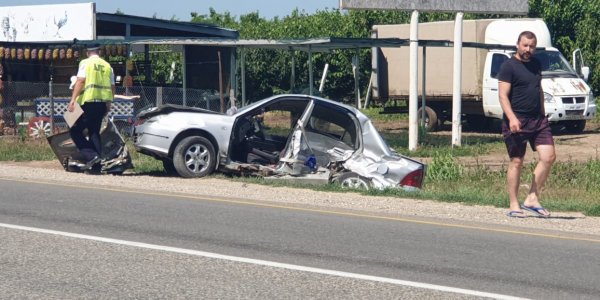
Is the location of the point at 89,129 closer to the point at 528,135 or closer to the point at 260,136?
the point at 260,136

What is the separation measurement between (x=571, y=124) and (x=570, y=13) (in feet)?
35.9

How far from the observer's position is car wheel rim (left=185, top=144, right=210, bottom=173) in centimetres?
1645

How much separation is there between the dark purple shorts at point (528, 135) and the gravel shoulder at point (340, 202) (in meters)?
0.82

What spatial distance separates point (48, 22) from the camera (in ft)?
101

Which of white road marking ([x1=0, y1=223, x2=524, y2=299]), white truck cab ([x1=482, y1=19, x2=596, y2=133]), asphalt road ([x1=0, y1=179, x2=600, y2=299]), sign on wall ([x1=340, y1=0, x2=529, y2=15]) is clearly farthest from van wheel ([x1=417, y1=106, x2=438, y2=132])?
white road marking ([x1=0, y1=223, x2=524, y2=299])

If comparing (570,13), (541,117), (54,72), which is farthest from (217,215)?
(570,13)

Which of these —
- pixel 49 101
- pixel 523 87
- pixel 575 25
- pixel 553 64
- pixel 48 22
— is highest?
pixel 575 25

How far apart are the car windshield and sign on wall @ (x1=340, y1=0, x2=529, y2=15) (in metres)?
3.82

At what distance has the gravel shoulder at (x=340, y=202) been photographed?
11977 mm

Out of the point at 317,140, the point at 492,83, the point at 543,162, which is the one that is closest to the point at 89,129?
the point at 317,140

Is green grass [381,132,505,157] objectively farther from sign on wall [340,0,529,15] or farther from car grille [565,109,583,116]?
sign on wall [340,0,529,15]

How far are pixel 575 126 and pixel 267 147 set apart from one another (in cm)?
1470

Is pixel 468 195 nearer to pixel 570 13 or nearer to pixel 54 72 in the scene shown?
pixel 54 72

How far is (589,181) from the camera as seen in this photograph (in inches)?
699
